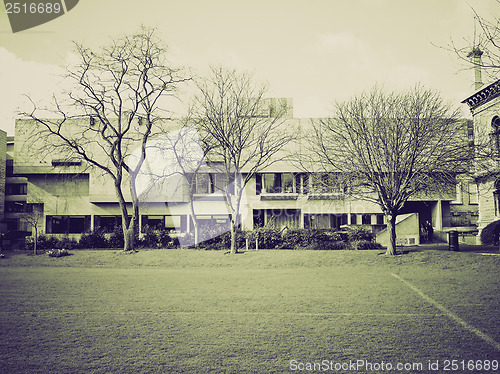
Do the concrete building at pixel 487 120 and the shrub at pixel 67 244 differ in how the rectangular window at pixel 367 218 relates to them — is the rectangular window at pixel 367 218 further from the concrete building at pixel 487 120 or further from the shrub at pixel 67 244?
the shrub at pixel 67 244

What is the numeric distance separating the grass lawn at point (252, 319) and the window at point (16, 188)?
40.6 metres

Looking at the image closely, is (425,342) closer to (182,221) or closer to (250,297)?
(250,297)

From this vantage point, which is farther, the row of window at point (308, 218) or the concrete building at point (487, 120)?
the row of window at point (308, 218)

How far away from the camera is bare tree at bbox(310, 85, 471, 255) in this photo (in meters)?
20.8

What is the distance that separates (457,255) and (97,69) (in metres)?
22.6

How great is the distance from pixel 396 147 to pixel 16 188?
2011 inches

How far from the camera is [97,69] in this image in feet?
83.4

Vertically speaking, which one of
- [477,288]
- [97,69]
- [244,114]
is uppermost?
[97,69]

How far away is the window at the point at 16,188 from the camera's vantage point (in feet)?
179

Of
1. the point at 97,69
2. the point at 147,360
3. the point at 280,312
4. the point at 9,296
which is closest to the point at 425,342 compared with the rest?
the point at 280,312

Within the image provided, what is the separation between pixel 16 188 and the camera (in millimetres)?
55031

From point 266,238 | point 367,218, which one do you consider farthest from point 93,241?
point 367,218

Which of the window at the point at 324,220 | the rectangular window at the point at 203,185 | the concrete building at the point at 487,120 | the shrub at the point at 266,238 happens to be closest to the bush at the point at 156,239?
the shrub at the point at 266,238

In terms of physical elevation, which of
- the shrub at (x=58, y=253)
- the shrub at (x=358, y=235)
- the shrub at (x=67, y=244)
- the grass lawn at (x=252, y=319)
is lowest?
the grass lawn at (x=252, y=319)
